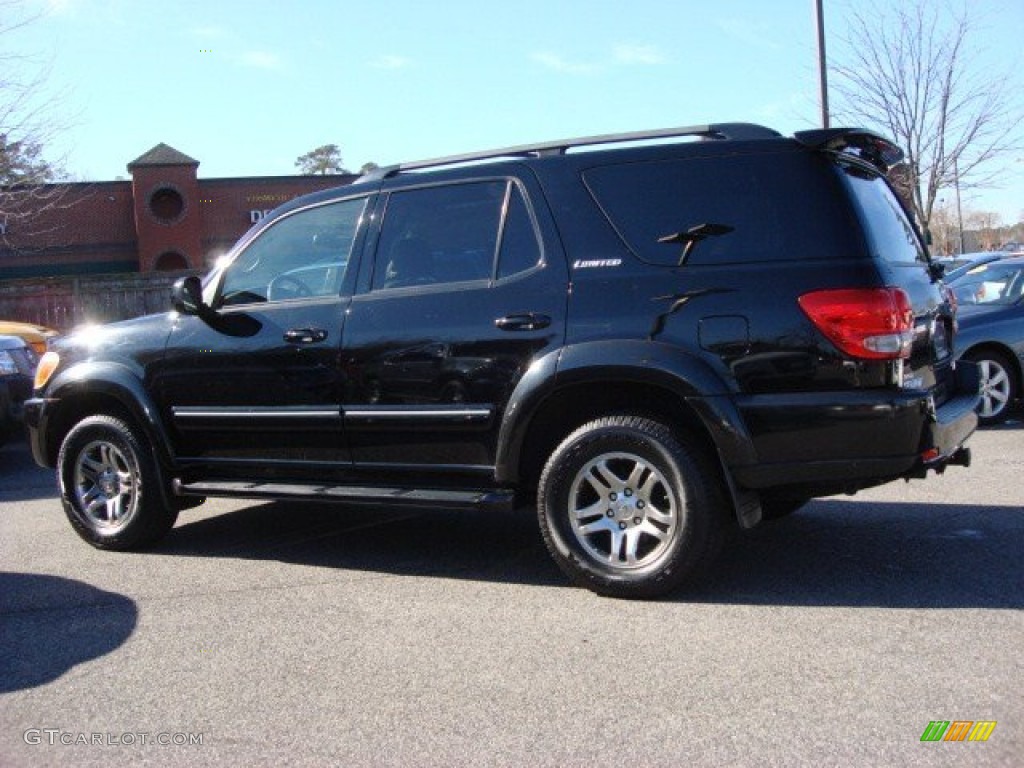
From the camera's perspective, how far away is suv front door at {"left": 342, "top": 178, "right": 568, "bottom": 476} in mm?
4508

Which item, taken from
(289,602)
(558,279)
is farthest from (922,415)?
(289,602)

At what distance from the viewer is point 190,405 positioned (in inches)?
213

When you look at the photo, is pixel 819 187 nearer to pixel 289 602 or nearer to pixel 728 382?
pixel 728 382

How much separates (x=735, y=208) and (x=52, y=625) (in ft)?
11.7

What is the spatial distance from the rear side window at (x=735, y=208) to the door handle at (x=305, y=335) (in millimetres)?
1556

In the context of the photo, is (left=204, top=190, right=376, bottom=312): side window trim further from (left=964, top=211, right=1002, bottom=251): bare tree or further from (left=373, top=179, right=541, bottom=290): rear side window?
(left=964, top=211, right=1002, bottom=251): bare tree

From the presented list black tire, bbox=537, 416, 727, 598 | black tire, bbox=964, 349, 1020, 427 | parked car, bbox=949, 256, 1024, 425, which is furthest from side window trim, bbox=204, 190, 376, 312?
black tire, bbox=964, 349, 1020, 427

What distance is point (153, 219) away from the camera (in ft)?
122

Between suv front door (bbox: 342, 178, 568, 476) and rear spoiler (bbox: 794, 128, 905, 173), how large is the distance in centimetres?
121

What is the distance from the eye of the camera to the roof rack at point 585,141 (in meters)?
4.44

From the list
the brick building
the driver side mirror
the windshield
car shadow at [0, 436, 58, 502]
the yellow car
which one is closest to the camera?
the driver side mirror

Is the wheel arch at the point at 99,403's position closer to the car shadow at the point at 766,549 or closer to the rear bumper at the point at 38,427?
the rear bumper at the point at 38,427

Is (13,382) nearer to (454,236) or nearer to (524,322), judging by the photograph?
(454,236)
